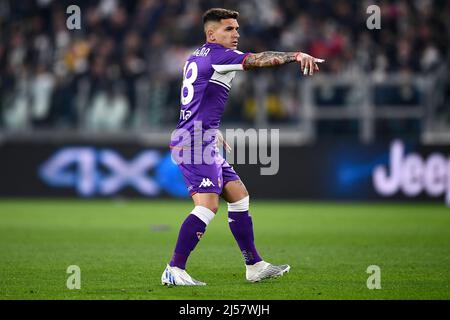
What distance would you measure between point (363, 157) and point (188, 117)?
1126cm

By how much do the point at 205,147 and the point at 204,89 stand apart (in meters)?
0.55

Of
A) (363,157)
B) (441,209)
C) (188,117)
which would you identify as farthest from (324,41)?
(188,117)

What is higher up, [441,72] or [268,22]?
[268,22]

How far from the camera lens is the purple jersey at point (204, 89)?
Answer: 8.67 metres

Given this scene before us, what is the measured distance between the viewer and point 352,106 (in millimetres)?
19844

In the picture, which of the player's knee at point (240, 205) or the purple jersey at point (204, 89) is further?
the player's knee at point (240, 205)

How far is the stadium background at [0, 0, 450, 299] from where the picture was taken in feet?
64.1

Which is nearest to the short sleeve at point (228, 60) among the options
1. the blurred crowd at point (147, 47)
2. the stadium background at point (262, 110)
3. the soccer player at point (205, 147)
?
the soccer player at point (205, 147)

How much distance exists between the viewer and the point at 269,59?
8.12 metres

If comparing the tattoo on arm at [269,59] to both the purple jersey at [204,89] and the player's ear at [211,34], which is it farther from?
the player's ear at [211,34]

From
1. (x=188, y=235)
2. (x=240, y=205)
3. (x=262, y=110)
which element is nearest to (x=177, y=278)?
(x=188, y=235)

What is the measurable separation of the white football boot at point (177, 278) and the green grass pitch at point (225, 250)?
0.34 ft

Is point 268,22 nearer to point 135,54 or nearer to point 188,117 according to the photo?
point 135,54

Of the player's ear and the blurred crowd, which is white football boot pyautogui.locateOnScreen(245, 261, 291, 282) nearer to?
the player's ear
